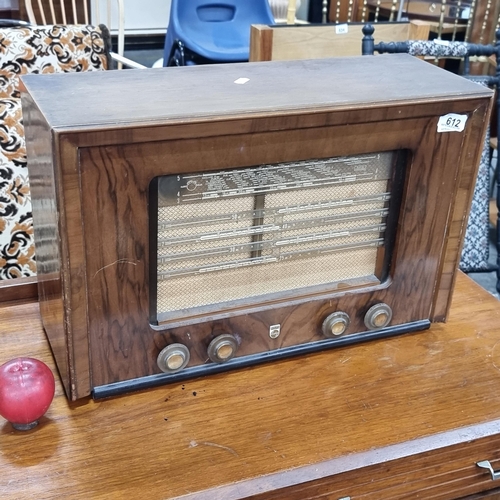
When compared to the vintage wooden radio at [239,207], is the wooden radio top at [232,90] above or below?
above

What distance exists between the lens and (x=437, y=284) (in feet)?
3.15

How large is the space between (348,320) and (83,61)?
1363mm

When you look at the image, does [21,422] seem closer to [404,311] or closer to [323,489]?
[323,489]

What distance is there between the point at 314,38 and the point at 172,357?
5.92 ft

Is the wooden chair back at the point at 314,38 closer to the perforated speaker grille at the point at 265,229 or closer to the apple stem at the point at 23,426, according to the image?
the perforated speaker grille at the point at 265,229

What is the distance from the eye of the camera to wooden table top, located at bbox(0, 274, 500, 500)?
72 cm

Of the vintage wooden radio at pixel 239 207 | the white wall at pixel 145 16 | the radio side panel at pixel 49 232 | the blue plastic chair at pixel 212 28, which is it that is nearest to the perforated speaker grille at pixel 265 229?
the vintage wooden radio at pixel 239 207

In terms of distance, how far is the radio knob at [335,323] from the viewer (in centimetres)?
91

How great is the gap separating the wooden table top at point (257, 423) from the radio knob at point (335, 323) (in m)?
0.04

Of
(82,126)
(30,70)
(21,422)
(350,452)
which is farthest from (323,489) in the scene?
(30,70)

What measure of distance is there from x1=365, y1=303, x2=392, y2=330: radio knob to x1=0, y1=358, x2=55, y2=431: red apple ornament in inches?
16.8

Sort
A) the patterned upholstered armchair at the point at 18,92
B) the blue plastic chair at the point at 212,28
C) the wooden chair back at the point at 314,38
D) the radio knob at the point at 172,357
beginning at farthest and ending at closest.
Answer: the blue plastic chair at the point at 212,28
the wooden chair back at the point at 314,38
the patterned upholstered armchair at the point at 18,92
the radio knob at the point at 172,357

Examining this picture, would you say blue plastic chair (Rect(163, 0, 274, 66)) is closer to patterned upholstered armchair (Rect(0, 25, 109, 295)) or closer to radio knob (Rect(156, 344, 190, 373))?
patterned upholstered armchair (Rect(0, 25, 109, 295))

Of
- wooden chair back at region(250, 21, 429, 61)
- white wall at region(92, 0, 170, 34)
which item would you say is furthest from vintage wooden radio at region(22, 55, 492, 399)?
white wall at region(92, 0, 170, 34)
